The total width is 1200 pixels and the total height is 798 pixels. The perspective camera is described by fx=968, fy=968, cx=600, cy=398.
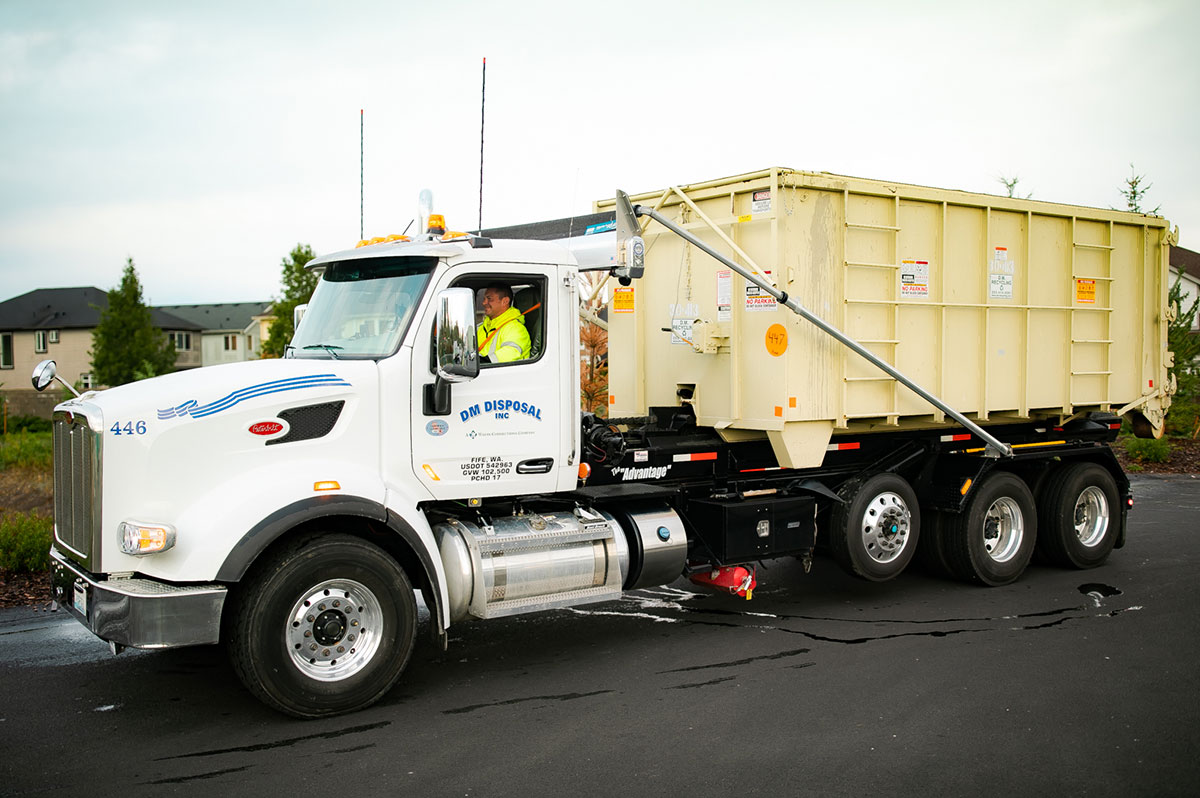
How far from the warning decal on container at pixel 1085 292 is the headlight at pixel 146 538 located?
827cm

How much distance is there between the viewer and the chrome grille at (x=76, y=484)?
5.31 m

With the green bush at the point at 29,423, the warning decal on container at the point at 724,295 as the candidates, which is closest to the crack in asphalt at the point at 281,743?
the warning decal on container at the point at 724,295

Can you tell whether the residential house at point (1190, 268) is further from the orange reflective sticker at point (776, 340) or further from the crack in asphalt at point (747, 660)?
the crack in asphalt at point (747, 660)

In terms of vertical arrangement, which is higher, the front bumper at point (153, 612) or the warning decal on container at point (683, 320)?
the warning decal on container at point (683, 320)

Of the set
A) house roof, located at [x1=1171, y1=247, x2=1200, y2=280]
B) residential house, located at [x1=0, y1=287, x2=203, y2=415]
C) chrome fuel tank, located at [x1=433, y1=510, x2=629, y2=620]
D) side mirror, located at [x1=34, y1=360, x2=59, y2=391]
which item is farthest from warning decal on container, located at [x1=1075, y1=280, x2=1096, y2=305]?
residential house, located at [x1=0, y1=287, x2=203, y2=415]

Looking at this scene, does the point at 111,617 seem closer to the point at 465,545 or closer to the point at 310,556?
the point at 310,556

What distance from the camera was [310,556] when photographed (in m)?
5.48

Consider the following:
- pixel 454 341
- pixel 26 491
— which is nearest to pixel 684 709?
pixel 454 341

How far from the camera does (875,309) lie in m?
7.98

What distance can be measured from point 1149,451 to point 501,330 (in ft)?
54.2

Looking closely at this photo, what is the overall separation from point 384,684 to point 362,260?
2.69 metres

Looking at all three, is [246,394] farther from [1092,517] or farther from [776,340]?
[1092,517]

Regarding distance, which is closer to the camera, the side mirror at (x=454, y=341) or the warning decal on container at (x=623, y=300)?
the side mirror at (x=454, y=341)

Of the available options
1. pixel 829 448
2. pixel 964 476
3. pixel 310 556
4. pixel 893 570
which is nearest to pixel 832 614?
pixel 893 570
